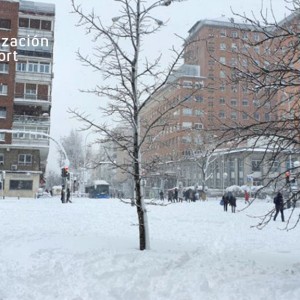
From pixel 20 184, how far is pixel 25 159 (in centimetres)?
280

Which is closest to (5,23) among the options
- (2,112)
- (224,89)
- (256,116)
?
(2,112)

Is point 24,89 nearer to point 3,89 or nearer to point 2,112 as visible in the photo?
point 3,89

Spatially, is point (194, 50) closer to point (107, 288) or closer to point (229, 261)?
point (229, 261)

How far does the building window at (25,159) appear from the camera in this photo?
53513mm

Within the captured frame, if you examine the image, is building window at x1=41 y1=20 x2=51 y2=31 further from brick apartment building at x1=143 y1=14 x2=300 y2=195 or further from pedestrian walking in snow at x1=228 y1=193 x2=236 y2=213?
brick apartment building at x1=143 y1=14 x2=300 y2=195

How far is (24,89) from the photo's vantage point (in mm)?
54031

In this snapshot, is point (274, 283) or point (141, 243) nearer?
point (274, 283)

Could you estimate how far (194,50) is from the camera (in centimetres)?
1258

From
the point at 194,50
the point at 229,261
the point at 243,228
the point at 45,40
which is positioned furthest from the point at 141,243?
the point at 45,40

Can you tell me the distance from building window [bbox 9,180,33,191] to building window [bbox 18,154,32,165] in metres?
2.06

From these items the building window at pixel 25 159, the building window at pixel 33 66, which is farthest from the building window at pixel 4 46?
the building window at pixel 25 159

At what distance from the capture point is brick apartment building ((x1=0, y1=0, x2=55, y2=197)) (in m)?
53.0

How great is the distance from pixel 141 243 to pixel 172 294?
12.1ft

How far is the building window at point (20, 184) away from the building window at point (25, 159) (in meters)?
2.06
